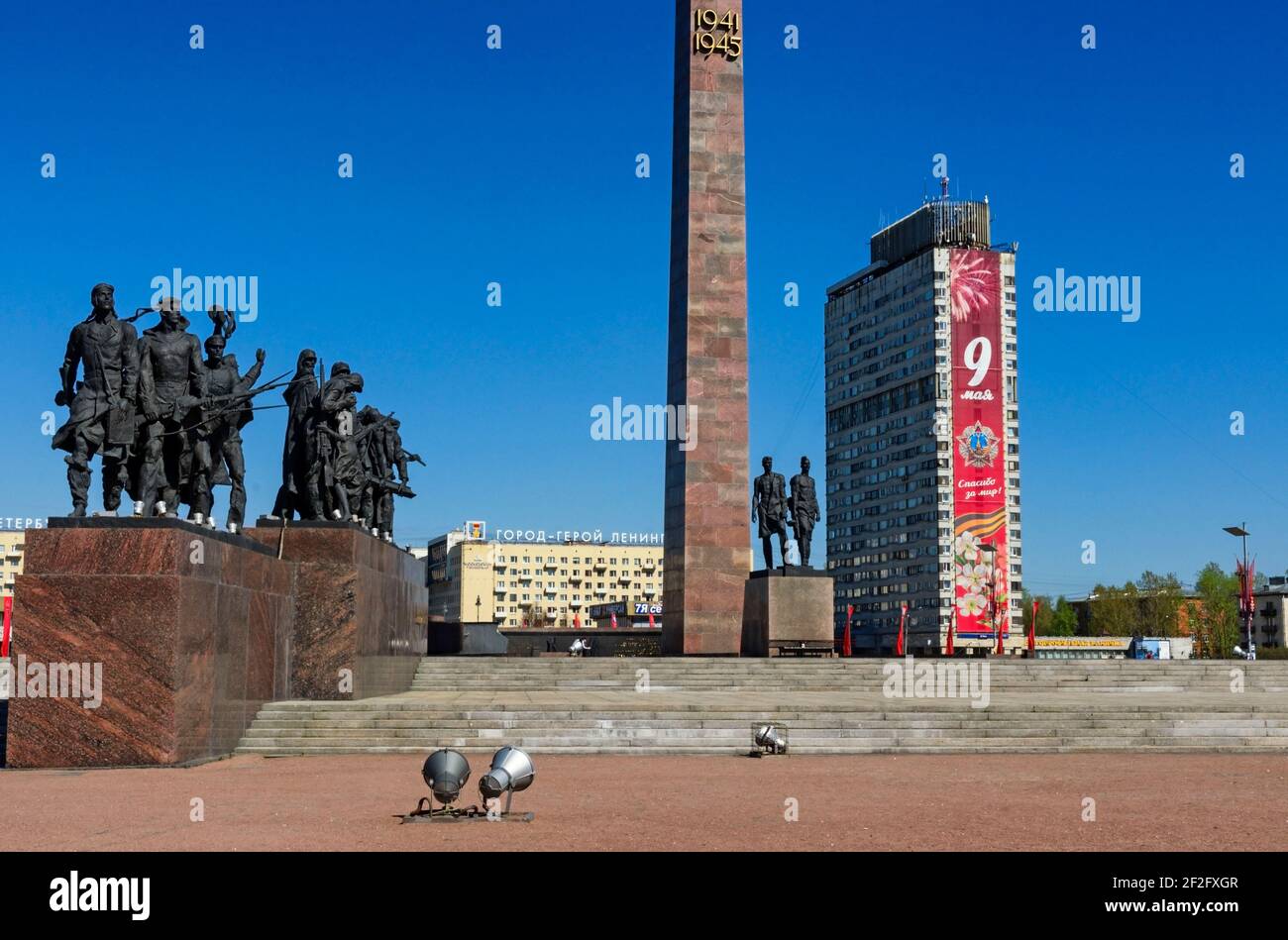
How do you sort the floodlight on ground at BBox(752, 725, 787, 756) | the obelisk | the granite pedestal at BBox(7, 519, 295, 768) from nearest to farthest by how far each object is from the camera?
the granite pedestal at BBox(7, 519, 295, 768)
the floodlight on ground at BBox(752, 725, 787, 756)
the obelisk

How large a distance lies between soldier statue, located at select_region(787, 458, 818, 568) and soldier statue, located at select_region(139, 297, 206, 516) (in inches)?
657

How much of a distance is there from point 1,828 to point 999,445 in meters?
105

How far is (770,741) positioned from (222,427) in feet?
24.3

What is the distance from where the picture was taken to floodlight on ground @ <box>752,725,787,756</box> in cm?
1567

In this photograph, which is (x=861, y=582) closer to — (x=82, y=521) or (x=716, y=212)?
(x=716, y=212)

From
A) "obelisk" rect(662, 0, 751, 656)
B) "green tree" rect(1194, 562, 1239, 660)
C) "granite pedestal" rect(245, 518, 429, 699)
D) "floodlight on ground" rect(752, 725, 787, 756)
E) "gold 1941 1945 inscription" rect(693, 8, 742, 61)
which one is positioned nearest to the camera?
"floodlight on ground" rect(752, 725, 787, 756)

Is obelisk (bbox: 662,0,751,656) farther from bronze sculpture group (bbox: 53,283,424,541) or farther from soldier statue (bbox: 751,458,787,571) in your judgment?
bronze sculpture group (bbox: 53,283,424,541)

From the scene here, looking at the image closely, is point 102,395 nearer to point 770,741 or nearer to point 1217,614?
point 770,741

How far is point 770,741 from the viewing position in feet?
51.4

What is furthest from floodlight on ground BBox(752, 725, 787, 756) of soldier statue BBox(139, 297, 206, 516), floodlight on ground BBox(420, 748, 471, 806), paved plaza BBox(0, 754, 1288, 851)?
soldier statue BBox(139, 297, 206, 516)

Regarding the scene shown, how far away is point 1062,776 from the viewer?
13742 millimetres

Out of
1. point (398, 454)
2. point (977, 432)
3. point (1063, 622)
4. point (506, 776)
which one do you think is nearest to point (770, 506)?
point (398, 454)

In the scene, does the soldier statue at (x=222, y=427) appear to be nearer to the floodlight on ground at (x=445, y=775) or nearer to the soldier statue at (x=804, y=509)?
the floodlight on ground at (x=445, y=775)
